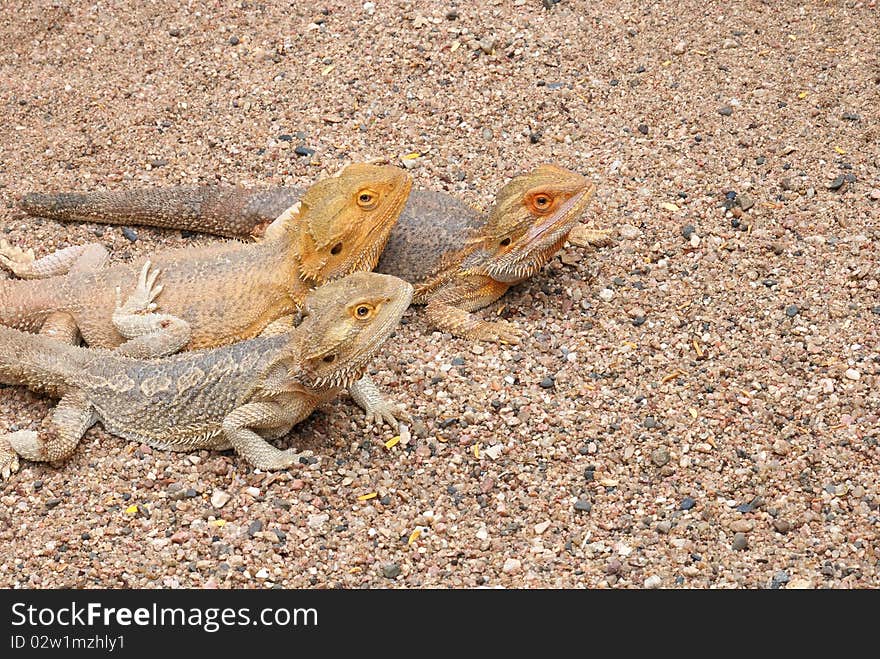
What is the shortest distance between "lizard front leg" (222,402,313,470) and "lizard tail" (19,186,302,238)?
2.01 m

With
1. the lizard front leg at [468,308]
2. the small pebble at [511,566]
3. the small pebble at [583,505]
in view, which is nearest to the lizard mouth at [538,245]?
the lizard front leg at [468,308]

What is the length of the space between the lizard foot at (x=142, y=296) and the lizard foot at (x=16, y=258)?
40.0 inches

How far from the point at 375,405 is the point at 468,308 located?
125 centimetres

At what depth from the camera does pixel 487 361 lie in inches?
282

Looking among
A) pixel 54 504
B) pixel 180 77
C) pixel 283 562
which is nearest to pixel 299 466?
pixel 283 562

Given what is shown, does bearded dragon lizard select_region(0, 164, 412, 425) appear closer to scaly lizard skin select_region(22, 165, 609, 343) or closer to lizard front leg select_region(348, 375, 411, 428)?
lizard front leg select_region(348, 375, 411, 428)

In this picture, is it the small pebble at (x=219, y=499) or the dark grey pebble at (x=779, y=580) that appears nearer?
the dark grey pebble at (x=779, y=580)

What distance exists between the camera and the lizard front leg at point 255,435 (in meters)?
6.32

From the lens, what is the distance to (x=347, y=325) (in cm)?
605

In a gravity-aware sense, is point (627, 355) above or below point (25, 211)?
below

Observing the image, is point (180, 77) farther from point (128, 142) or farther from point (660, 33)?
point (660, 33)

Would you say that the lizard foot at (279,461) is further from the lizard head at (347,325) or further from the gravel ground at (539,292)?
the lizard head at (347,325)

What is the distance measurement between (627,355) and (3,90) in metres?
5.64

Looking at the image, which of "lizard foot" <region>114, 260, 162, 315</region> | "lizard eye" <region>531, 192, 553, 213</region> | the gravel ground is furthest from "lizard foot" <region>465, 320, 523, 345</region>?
"lizard foot" <region>114, 260, 162, 315</region>
